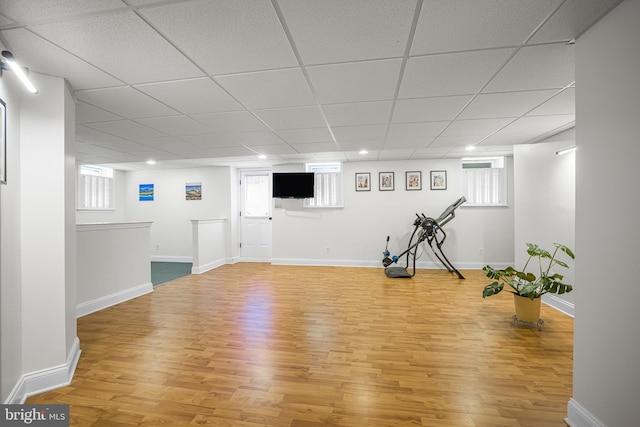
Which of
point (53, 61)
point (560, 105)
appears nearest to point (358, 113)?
point (560, 105)

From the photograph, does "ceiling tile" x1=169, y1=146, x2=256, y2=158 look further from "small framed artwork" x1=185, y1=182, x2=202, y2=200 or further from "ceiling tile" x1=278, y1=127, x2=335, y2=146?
"small framed artwork" x1=185, y1=182, x2=202, y2=200

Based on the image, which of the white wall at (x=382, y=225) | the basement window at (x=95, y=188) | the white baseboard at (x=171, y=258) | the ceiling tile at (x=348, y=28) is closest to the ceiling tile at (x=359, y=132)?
the ceiling tile at (x=348, y=28)

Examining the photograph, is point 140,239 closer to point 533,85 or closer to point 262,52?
point 262,52

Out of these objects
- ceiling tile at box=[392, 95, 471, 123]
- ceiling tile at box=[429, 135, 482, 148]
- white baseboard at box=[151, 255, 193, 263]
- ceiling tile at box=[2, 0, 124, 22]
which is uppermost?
ceiling tile at box=[429, 135, 482, 148]

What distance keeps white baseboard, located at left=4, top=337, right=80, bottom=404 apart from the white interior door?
16.1ft

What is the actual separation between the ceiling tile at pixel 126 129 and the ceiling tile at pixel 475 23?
313cm

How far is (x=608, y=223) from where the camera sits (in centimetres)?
133

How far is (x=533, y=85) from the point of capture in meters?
2.13

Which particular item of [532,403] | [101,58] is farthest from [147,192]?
[532,403]

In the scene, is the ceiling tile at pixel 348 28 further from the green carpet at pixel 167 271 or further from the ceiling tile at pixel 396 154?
the green carpet at pixel 167 271

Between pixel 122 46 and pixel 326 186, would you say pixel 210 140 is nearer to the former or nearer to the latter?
pixel 122 46

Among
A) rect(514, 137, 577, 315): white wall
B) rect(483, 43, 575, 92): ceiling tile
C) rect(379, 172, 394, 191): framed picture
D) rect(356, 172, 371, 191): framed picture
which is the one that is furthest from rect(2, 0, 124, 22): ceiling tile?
rect(379, 172, 394, 191): framed picture

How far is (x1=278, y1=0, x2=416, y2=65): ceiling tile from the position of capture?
4.16 ft

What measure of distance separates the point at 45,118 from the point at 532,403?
12.8ft
